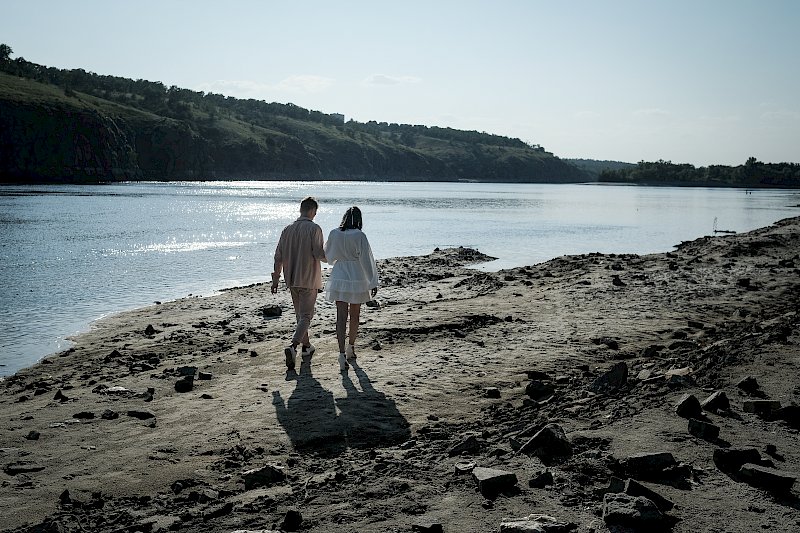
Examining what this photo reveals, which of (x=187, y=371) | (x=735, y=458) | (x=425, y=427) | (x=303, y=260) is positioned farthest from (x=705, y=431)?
(x=187, y=371)

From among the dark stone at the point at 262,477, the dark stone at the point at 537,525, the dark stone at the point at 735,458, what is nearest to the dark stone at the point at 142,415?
the dark stone at the point at 262,477

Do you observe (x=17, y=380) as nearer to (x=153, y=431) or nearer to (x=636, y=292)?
(x=153, y=431)

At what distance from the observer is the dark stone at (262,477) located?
5.50 m

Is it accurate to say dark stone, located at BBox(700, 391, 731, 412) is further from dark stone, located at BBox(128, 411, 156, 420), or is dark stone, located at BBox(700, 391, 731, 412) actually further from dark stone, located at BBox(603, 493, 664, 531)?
dark stone, located at BBox(128, 411, 156, 420)

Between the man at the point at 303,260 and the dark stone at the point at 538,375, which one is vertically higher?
the man at the point at 303,260

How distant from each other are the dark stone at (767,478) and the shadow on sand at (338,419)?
307 centimetres

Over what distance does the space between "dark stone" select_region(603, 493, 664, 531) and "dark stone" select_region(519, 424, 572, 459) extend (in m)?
1.06

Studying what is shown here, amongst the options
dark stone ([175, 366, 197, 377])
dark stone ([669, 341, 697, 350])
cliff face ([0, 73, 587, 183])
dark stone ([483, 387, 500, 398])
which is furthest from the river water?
cliff face ([0, 73, 587, 183])

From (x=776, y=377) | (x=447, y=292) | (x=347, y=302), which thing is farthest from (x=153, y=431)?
(x=447, y=292)

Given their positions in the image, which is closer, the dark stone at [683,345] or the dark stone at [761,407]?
the dark stone at [761,407]

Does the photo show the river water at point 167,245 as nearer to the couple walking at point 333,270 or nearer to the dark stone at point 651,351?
the couple walking at point 333,270

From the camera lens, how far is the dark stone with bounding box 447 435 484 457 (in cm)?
588

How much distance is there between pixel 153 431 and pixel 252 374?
96.0 inches

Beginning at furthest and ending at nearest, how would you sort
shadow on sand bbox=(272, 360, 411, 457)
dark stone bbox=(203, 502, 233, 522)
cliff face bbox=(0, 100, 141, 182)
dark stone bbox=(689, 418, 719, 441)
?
cliff face bbox=(0, 100, 141, 182) < shadow on sand bbox=(272, 360, 411, 457) < dark stone bbox=(689, 418, 719, 441) < dark stone bbox=(203, 502, 233, 522)
